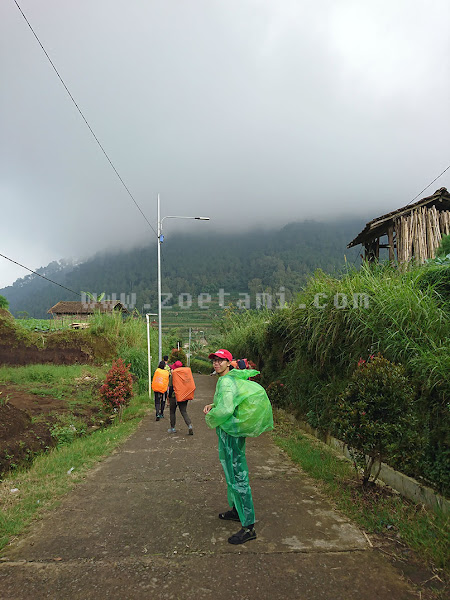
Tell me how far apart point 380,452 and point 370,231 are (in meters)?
11.3

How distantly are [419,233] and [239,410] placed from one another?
12.0m

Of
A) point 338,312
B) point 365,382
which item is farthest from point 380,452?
point 338,312

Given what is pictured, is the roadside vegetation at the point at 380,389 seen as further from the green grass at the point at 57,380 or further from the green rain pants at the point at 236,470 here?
the green grass at the point at 57,380

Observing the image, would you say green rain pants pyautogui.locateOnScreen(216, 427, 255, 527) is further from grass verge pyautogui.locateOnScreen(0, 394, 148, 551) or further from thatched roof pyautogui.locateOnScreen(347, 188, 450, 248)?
thatched roof pyautogui.locateOnScreen(347, 188, 450, 248)

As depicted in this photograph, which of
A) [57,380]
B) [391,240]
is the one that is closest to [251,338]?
[391,240]

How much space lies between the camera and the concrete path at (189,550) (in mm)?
2740

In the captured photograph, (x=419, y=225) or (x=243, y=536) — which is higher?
(x=419, y=225)

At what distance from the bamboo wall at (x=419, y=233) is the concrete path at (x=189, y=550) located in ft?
34.4

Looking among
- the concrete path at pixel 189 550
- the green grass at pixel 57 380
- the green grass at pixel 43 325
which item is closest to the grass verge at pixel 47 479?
the concrete path at pixel 189 550

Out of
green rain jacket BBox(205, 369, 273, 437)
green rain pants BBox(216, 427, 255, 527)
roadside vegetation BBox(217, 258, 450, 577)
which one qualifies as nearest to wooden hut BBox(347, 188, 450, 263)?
roadside vegetation BBox(217, 258, 450, 577)

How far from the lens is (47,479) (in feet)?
17.3

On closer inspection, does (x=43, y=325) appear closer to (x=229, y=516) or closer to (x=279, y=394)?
(x=279, y=394)

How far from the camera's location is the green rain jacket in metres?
3.58

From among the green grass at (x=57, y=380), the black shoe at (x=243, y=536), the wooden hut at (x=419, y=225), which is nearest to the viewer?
the black shoe at (x=243, y=536)
